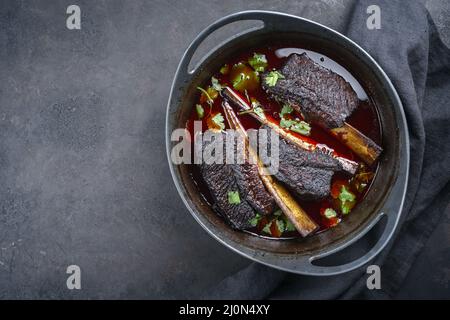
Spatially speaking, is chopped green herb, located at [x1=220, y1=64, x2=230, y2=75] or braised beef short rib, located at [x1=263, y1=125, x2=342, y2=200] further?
chopped green herb, located at [x1=220, y1=64, x2=230, y2=75]

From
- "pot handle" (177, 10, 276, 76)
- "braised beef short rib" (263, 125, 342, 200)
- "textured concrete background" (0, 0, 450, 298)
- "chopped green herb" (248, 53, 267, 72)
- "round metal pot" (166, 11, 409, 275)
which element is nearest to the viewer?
"pot handle" (177, 10, 276, 76)

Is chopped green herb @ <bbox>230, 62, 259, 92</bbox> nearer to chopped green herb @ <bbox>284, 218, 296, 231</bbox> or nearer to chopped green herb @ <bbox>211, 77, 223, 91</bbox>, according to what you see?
chopped green herb @ <bbox>211, 77, 223, 91</bbox>

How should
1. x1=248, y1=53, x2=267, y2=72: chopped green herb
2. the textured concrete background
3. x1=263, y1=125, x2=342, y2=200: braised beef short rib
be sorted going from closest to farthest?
x1=263, y1=125, x2=342, y2=200: braised beef short rib < x1=248, y1=53, x2=267, y2=72: chopped green herb < the textured concrete background

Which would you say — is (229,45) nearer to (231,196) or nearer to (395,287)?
(231,196)

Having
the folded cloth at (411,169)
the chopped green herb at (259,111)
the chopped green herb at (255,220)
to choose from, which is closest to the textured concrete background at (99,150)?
the folded cloth at (411,169)

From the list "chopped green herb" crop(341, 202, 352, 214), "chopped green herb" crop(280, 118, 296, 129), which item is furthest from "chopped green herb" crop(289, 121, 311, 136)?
"chopped green herb" crop(341, 202, 352, 214)

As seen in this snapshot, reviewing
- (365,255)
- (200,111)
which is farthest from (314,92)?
(365,255)

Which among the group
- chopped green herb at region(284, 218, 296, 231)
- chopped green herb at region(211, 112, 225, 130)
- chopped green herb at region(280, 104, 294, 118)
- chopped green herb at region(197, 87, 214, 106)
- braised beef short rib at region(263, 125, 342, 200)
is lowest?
chopped green herb at region(284, 218, 296, 231)

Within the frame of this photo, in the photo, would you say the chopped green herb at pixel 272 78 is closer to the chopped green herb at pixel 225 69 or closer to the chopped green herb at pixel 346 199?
the chopped green herb at pixel 225 69
